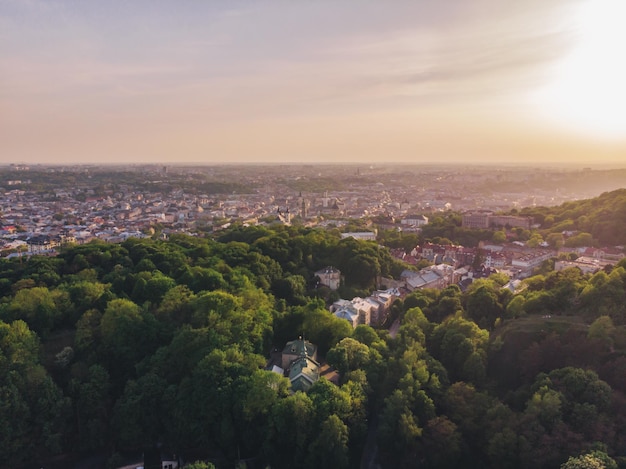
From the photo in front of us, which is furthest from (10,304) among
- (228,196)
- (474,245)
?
(228,196)

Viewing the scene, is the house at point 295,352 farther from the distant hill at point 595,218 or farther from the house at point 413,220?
the house at point 413,220

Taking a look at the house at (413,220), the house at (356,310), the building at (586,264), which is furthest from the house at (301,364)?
the house at (413,220)

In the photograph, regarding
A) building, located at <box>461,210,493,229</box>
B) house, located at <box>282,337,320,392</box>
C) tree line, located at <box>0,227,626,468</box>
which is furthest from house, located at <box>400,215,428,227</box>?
house, located at <box>282,337,320,392</box>

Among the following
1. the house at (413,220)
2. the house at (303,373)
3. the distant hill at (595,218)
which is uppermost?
the distant hill at (595,218)

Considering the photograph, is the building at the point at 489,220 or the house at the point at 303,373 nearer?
the house at the point at 303,373

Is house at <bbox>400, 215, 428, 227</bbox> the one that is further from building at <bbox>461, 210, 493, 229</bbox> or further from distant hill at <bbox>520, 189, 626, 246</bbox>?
distant hill at <bbox>520, 189, 626, 246</bbox>

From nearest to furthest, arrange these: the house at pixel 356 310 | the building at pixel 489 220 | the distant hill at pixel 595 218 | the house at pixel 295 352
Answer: the house at pixel 295 352
the house at pixel 356 310
the distant hill at pixel 595 218
the building at pixel 489 220

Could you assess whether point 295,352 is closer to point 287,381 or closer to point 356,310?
point 287,381

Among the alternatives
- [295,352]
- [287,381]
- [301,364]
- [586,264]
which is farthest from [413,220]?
[287,381]
